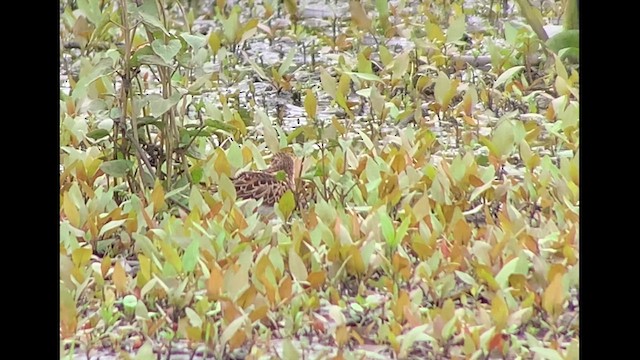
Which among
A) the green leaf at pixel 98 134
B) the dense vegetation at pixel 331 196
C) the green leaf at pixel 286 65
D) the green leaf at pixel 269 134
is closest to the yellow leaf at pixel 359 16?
the dense vegetation at pixel 331 196

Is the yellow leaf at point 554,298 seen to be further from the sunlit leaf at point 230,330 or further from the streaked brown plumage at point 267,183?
the streaked brown plumage at point 267,183

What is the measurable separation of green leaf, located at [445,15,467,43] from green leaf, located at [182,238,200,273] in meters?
1.58

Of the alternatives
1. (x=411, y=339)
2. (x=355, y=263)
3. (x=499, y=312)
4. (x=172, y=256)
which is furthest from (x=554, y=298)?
(x=172, y=256)

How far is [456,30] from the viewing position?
3.63 meters

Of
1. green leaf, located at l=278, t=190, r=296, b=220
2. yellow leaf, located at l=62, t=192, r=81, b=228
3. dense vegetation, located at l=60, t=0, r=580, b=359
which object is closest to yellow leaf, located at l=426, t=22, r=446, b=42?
dense vegetation, located at l=60, t=0, r=580, b=359

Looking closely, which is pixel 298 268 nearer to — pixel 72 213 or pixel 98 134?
pixel 72 213

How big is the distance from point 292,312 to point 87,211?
64cm

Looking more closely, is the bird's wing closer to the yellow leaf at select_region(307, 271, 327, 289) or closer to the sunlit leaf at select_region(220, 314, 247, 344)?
the yellow leaf at select_region(307, 271, 327, 289)

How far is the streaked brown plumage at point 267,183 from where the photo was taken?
8.73 ft

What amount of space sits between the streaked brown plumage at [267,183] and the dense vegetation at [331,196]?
39mm

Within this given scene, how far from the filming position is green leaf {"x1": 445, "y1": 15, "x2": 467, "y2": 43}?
3.61 meters
